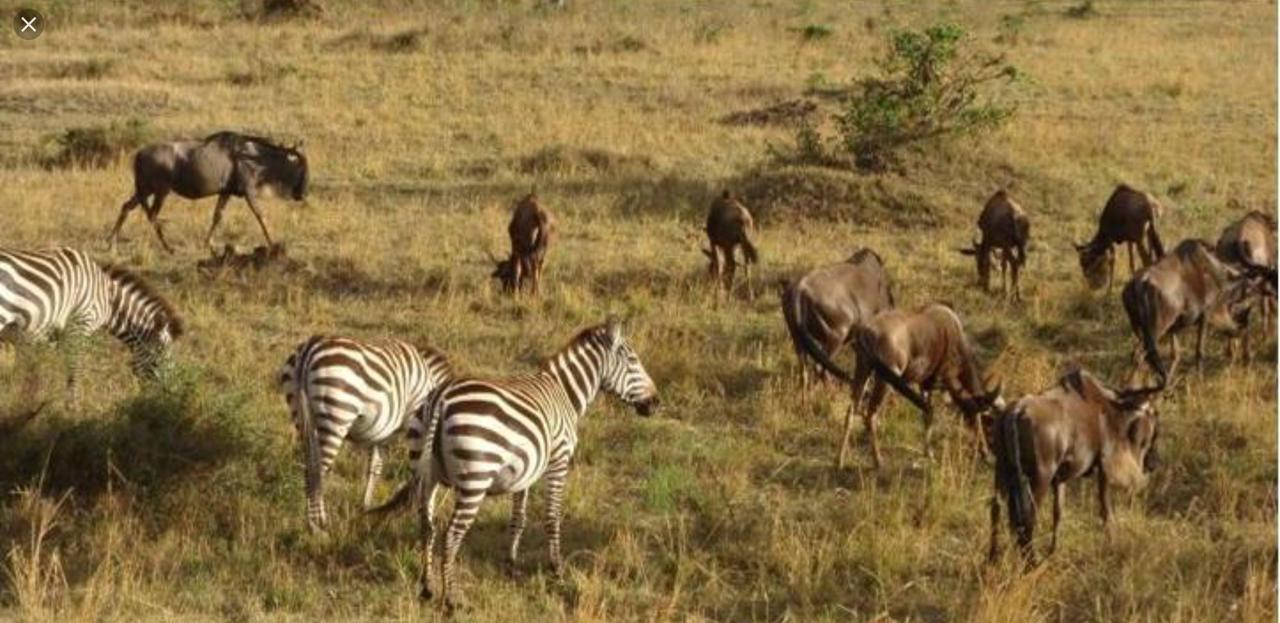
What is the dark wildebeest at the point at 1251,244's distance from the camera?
13453mm

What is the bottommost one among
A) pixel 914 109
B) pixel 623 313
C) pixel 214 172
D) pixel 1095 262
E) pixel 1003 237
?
pixel 623 313

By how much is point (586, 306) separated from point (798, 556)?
20.4ft

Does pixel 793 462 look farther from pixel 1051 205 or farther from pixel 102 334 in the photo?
pixel 1051 205

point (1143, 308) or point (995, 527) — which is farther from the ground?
point (1143, 308)

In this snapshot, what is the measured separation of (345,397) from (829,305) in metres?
3.85

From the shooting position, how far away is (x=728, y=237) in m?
14.6

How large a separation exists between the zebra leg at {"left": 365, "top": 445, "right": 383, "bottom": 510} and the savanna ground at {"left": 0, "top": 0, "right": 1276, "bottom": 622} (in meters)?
0.27

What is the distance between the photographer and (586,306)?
46.3 ft

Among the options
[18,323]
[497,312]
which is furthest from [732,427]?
[18,323]

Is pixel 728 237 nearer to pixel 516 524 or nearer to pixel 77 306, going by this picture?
pixel 77 306

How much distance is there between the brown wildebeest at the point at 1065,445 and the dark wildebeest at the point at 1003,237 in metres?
5.87

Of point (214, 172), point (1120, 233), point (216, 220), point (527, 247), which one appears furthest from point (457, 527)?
point (214, 172)

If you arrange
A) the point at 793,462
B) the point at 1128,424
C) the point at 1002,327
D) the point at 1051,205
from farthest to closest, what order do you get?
the point at 1051,205
the point at 1002,327
the point at 793,462
the point at 1128,424

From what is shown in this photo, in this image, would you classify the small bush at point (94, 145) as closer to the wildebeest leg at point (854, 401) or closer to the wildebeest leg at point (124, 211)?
the wildebeest leg at point (124, 211)
